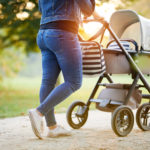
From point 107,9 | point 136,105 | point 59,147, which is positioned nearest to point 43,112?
point 59,147

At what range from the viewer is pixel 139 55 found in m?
4.26

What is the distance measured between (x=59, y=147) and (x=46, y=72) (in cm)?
83

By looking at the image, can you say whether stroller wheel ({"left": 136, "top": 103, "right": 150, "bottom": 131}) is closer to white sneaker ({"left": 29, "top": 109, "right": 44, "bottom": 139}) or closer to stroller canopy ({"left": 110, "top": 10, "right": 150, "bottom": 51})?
stroller canopy ({"left": 110, "top": 10, "right": 150, "bottom": 51})

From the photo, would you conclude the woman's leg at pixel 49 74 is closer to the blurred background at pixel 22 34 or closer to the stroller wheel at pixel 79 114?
the blurred background at pixel 22 34

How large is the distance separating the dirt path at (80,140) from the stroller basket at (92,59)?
693mm

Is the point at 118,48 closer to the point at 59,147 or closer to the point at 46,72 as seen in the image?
the point at 46,72

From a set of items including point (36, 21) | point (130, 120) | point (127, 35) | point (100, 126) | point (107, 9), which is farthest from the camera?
point (107, 9)

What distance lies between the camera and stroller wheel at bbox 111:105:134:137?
379cm

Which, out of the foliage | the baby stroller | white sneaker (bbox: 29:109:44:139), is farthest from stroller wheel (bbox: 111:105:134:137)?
the foliage

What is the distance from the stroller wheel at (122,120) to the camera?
379 cm

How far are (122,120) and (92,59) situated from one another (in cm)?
77

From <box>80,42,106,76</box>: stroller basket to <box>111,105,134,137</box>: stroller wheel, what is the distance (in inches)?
19.0

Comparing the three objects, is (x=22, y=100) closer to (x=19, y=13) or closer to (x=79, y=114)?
(x=19, y=13)

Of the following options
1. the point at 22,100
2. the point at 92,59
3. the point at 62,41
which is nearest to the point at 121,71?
the point at 92,59
